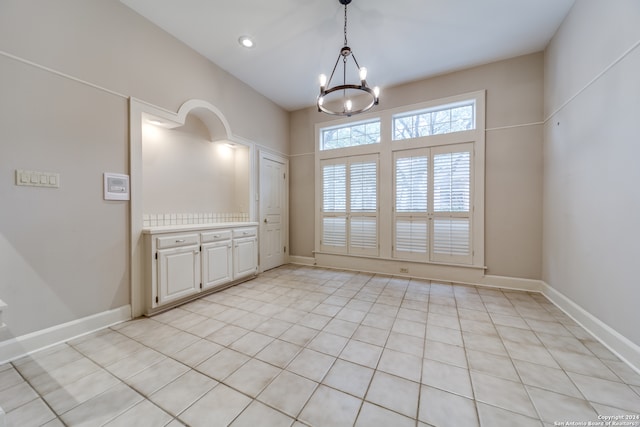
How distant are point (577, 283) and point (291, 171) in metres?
4.67

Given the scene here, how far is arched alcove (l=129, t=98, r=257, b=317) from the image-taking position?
264 cm

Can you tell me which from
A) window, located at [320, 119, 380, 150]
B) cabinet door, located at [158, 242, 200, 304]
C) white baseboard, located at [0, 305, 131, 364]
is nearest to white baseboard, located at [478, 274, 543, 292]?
window, located at [320, 119, 380, 150]

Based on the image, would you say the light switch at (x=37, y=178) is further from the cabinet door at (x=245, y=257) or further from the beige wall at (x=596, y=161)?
the beige wall at (x=596, y=161)

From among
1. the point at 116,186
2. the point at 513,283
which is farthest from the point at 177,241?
the point at 513,283

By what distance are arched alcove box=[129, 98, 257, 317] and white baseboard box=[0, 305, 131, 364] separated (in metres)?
0.16

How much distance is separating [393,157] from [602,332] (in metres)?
3.18

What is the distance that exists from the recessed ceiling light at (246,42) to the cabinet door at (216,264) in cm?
275

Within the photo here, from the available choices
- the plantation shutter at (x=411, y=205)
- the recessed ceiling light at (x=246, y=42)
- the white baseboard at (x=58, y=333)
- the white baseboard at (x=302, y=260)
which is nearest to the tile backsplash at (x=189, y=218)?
the white baseboard at (x=58, y=333)

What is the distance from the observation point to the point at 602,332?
207cm

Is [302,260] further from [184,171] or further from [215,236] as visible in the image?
[184,171]

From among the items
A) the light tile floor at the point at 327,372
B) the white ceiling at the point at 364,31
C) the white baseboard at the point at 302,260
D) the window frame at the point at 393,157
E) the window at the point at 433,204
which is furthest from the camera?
the white baseboard at the point at 302,260

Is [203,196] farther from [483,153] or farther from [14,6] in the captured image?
[483,153]

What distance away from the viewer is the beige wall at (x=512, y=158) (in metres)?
3.35

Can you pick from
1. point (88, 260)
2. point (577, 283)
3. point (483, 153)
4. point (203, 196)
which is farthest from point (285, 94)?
point (577, 283)
